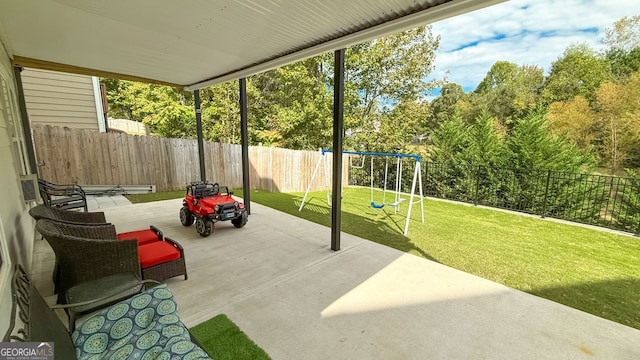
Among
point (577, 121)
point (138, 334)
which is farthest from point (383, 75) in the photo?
point (138, 334)

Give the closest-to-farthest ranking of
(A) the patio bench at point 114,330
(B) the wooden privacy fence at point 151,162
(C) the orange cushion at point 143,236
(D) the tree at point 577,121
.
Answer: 1. (A) the patio bench at point 114,330
2. (C) the orange cushion at point 143,236
3. (B) the wooden privacy fence at point 151,162
4. (D) the tree at point 577,121

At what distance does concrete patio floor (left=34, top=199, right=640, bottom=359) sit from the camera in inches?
84.4

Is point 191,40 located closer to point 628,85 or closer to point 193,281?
point 193,281

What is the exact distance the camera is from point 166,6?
240 cm

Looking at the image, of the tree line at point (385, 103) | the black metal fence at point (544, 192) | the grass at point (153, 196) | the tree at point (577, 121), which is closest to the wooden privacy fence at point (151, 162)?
Result: the grass at point (153, 196)

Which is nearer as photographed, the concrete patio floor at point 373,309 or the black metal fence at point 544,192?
the concrete patio floor at point 373,309

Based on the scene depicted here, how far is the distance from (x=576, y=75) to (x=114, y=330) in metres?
23.1

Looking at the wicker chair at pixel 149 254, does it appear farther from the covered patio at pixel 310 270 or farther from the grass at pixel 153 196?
the grass at pixel 153 196

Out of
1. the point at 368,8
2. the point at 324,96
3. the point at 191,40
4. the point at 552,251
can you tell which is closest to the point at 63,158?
the point at 191,40

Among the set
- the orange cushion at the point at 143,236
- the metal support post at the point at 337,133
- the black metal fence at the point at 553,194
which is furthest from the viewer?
the black metal fence at the point at 553,194

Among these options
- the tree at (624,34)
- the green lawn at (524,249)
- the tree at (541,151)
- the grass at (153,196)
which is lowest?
the green lawn at (524,249)

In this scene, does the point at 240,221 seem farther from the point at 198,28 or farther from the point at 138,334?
the point at 138,334

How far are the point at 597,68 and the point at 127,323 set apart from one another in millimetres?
22135

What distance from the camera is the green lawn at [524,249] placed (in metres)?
3.04
